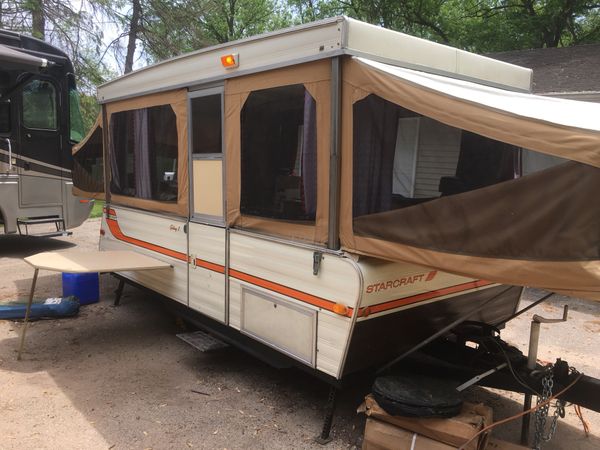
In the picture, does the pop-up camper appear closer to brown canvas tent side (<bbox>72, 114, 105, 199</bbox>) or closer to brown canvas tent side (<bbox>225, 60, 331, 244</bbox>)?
brown canvas tent side (<bbox>225, 60, 331, 244</bbox>)

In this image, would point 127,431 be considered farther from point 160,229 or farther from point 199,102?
point 199,102

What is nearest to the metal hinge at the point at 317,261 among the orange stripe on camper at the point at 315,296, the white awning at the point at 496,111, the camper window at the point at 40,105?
the orange stripe on camper at the point at 315,296

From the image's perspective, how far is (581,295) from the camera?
207cm

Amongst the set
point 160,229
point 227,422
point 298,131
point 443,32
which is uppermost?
point 443,32

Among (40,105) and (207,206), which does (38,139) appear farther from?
(207,206)

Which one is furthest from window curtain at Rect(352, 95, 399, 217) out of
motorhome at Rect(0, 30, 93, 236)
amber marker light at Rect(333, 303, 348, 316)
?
motorhome at Rect(0, 30, 93, 236)

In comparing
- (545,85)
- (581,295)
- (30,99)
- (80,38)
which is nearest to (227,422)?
(581,295)

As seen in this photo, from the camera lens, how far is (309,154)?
3.11 meters

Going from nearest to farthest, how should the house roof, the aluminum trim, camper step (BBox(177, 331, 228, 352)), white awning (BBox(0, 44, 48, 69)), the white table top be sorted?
the aluminum trim → camper step (BBox(177, 331, 228, 352)) → the white table top → white awning (BBox(0, 44, 48, 69)) → the house roof

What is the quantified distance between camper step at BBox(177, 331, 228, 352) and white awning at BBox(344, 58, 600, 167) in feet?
7.81

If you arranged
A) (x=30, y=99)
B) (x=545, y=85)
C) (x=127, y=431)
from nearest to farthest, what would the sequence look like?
(x=127, y=431), (x=30, y=99), (x=545, y=85)

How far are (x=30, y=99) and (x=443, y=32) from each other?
1777 centimetres

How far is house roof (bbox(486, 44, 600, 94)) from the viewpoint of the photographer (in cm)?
877

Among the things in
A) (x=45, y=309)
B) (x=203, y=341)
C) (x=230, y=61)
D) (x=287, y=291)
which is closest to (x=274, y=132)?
(x=230, y=61)
